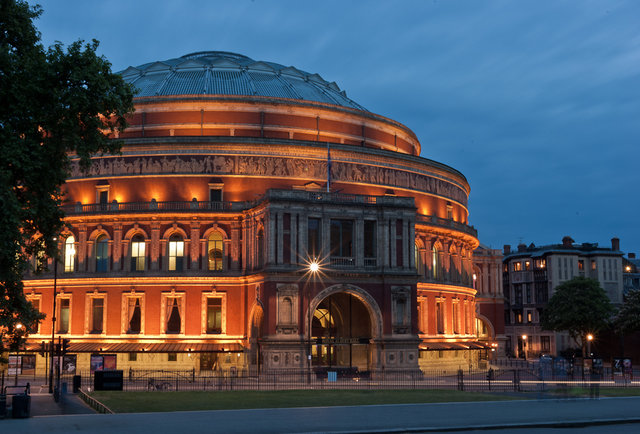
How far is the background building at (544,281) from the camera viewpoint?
120 metres

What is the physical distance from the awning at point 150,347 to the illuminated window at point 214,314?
5.50 ft

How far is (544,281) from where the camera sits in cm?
12175

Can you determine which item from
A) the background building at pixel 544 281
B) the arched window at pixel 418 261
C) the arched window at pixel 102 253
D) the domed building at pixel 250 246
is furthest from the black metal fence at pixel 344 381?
the background building at pixel 544 281

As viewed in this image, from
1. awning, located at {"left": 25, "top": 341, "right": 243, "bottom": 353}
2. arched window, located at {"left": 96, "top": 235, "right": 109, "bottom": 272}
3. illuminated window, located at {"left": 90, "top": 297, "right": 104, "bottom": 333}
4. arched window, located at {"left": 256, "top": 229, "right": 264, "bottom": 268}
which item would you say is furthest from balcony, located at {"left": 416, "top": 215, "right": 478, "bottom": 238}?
illuminated window, located at {"left": 90, "top": 297, "right": 104, "bottom": 333}

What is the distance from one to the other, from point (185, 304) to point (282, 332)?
37.9 ft

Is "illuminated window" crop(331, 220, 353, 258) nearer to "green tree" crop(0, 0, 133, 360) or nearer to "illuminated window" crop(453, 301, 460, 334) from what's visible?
"illuminated window" crop(453, 301, 460, 334)

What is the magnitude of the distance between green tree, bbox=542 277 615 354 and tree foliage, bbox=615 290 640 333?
2762 mm

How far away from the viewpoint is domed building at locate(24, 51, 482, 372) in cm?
5891

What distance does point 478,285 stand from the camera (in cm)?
10088

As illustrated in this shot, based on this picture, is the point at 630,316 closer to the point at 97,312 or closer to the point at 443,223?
the point at 443,223

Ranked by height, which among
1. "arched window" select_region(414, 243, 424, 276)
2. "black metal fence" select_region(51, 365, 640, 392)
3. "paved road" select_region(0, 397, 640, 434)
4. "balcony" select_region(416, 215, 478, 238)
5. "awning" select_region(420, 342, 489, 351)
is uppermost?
"balcony" select_region(416, 215, 478, 238)

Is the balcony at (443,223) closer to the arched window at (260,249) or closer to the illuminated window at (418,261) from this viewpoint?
the illuminated window at (418,261)

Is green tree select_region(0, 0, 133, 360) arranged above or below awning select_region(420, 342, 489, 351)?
above

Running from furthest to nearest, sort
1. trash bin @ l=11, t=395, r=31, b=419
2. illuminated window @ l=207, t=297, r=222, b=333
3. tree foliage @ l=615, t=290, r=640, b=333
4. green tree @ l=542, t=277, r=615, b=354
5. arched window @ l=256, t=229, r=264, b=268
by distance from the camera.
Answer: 1. green tree @ l=542, t=277, r=615, b=354
2. tree foliage @ l=615, t=290, r=640, b=333
3. illuminated window @ l=207, t=297, r=222, b=333
4. arched window @ l=256, t=229, r=264, b=268
5. trash bin @ l=11, t=395, r=31, b=419
